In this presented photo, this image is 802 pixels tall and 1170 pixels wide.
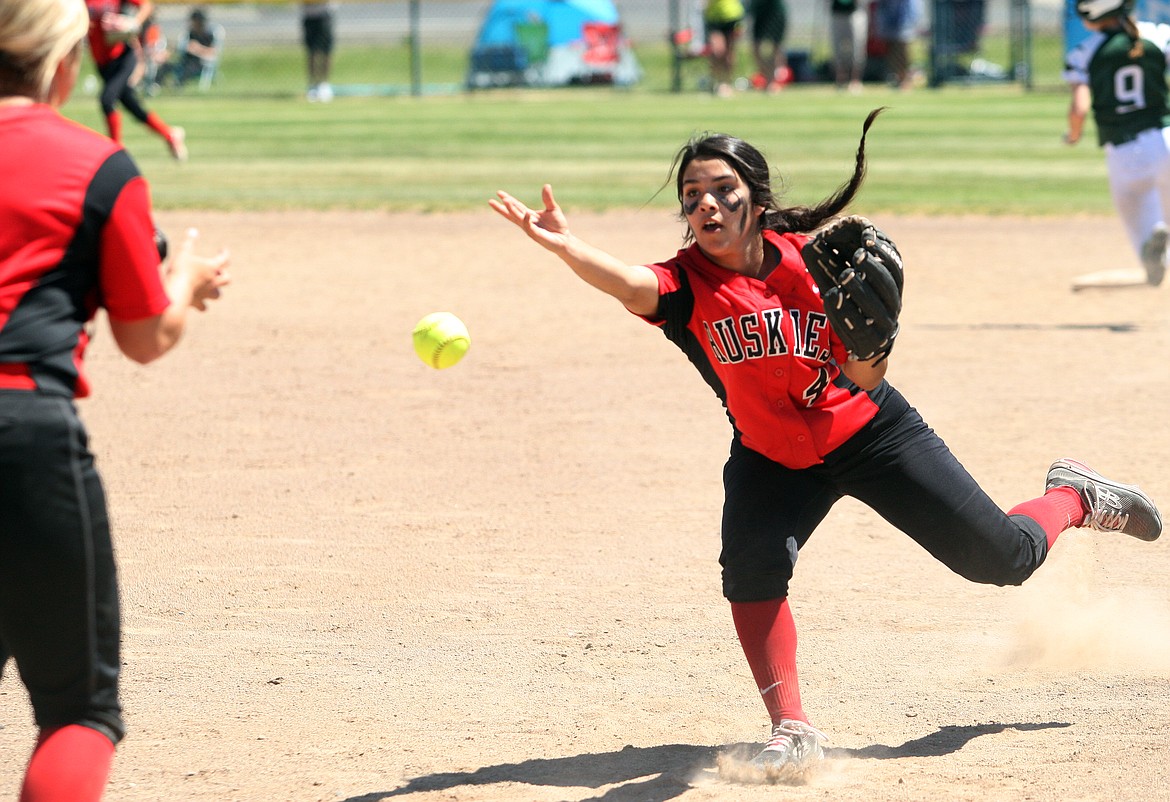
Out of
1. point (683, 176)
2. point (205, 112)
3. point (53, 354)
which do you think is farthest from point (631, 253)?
point (205, 112)

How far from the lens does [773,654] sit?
3646 millimetres

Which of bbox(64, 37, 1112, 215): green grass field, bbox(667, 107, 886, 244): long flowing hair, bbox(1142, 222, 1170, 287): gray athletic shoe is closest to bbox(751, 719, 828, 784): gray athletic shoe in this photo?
bbox(667, 107, 886, 244): long flowing hair

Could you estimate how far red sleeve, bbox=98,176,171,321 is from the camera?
252 cm

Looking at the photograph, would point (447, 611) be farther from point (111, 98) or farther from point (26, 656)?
point (111, 98)

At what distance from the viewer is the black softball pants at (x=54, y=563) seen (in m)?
2.47

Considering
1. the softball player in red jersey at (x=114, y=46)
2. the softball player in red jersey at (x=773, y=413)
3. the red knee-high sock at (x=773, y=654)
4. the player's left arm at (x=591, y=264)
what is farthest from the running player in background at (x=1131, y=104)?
the softball player in red jersey at (x=114, y=46)

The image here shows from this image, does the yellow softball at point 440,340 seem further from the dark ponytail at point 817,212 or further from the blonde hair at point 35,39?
the blonde hair at point 35,39

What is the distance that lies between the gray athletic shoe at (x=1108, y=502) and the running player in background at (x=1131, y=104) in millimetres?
5489

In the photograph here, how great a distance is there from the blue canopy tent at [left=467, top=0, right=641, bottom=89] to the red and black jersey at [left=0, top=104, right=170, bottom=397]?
2387cm

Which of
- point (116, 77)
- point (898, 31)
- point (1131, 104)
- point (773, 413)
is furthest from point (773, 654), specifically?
point (898, 31)

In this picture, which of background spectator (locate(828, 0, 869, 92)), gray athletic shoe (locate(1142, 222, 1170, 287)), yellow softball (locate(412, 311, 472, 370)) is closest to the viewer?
yellow softball (locate(412, 311, 472, 370))

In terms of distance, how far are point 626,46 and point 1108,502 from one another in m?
23.3

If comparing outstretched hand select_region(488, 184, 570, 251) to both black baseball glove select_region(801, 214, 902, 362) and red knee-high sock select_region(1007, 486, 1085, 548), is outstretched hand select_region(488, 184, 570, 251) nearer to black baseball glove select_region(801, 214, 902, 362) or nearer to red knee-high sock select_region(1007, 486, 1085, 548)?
black baseball glove select_region(801, 214, 902, 362)

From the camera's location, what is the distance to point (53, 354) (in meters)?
2.53
